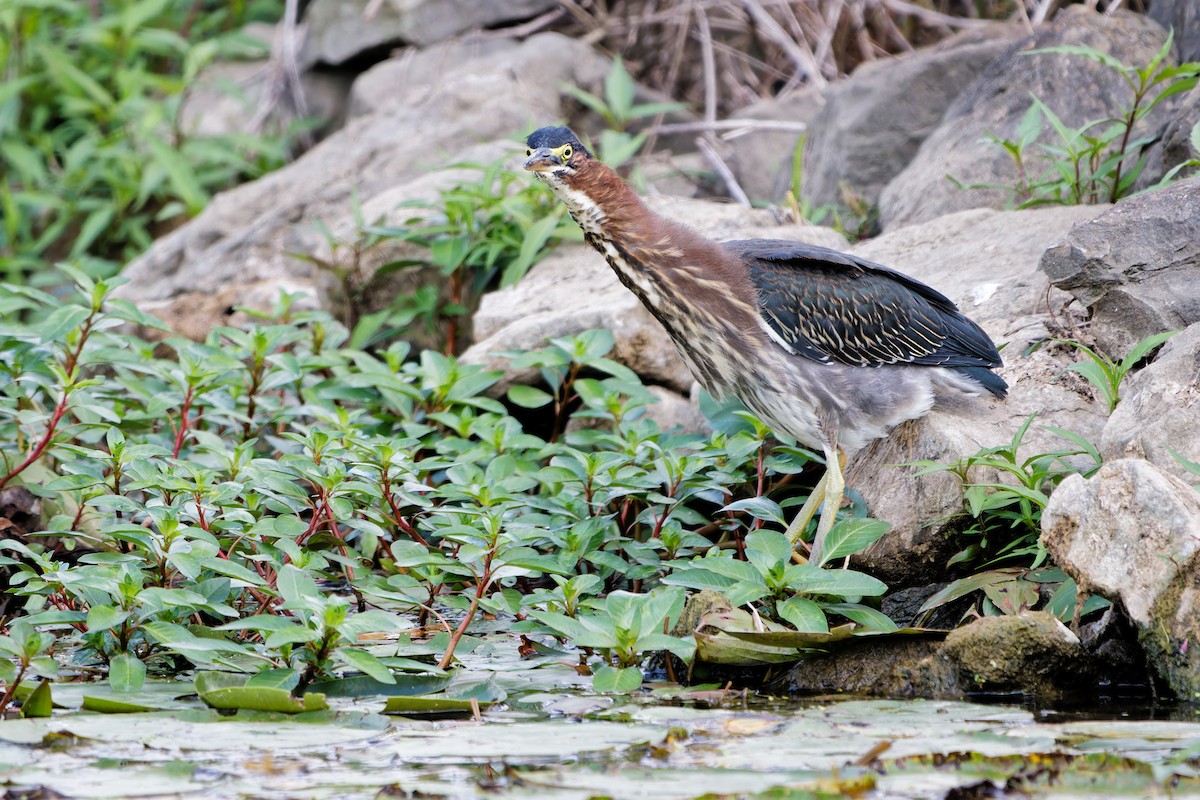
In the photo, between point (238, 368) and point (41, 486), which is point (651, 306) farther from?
point (41, 486)

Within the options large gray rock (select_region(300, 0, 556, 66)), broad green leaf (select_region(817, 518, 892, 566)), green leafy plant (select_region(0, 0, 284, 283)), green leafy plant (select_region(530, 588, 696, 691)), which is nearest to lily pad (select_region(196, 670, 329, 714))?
green leafy plant (select_region(530, 588, 696, 691))

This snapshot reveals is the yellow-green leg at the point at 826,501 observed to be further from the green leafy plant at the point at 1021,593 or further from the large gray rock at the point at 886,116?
the large gray rock at the point at 886,116

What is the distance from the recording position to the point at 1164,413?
12.8ft

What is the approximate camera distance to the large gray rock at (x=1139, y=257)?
459 cm

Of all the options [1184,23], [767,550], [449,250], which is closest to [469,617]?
[767,550]

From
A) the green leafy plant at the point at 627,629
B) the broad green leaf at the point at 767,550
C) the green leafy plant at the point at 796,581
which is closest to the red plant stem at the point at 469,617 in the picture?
the green leafy plant at the point at 627,629

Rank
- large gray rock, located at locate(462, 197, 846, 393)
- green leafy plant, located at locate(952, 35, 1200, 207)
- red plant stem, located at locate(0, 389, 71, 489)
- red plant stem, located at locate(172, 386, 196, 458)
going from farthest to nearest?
large gray rock, located at locate(462, 197, 846, 393) → green leafy plant, located at locate(952, 35, 1200, 207) → red plant stem, located at locate(172, 386, 196, 458) → red plant stem, located at locate(0, 389, 71, 489)

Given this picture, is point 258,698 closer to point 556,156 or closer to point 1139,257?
point 556,156

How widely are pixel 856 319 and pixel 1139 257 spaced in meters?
1.01

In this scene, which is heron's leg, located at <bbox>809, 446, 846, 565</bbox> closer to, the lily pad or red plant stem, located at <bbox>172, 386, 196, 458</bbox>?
the lily pad

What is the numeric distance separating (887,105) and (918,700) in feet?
15.0

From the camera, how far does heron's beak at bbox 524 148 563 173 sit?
464cm

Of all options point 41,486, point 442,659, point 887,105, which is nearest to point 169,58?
point 887,105

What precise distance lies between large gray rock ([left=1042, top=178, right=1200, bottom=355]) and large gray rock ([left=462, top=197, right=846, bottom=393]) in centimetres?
170
